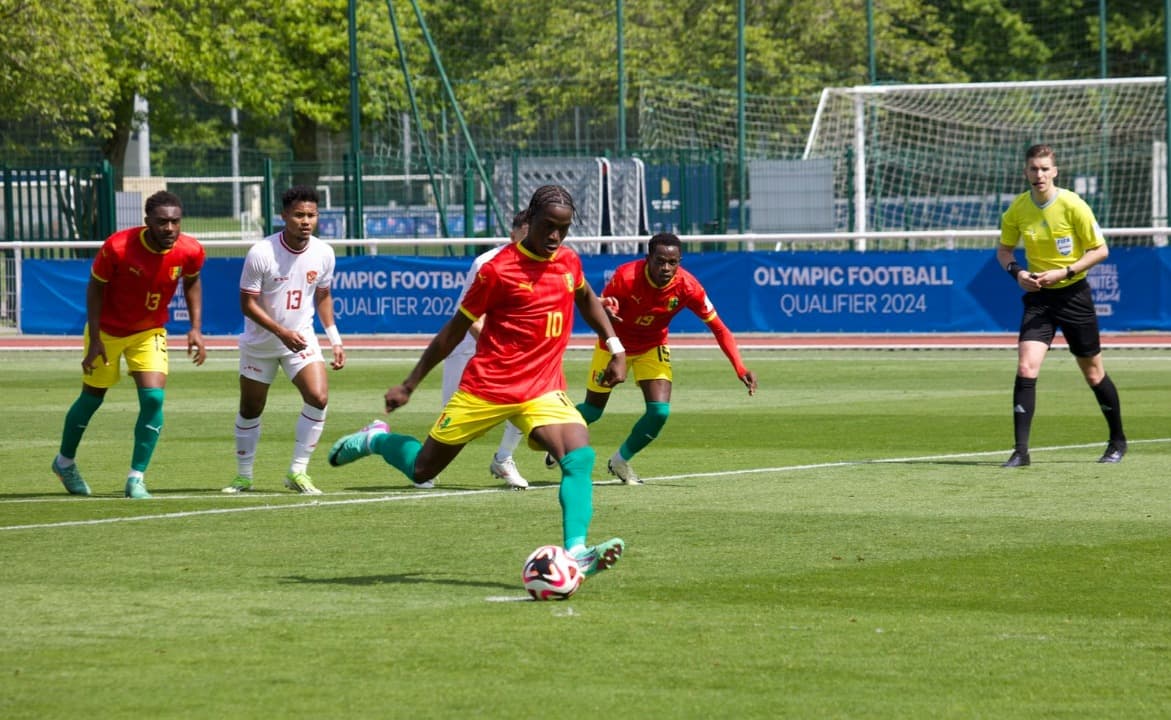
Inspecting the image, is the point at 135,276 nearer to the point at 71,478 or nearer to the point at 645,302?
the point at 71,478

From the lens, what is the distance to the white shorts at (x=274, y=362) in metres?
11.9

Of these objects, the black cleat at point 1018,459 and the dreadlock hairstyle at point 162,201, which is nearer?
the dreadlock hairstyle at point 162,201

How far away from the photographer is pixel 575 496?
8.09m

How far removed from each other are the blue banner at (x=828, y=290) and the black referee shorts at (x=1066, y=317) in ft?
38.8

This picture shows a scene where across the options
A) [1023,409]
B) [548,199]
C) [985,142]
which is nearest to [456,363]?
[1023,409]

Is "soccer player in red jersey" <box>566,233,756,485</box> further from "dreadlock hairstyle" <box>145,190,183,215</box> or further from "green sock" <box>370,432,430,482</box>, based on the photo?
"green sock" <box>370,432,430,482</box>

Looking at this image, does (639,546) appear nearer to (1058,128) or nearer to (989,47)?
(1058,128)

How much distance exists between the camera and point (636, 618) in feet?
24.2

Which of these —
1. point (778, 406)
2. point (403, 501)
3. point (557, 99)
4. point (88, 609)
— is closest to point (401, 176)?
point (557, 99)

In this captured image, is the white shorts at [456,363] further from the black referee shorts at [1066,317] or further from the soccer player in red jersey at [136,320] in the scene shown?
the black referee shorts at [1066,317]

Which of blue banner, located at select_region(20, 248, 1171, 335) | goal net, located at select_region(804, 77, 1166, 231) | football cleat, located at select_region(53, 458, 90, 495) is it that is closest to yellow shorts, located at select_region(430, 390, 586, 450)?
football cleat, located at select_region(53, 458, 90, 495)

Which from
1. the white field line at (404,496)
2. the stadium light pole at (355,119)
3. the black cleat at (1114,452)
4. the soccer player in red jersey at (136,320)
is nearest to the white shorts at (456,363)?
the white field line at (404,496)

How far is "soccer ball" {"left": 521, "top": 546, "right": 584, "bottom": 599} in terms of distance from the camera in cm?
764

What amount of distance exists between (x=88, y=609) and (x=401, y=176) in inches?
1146
